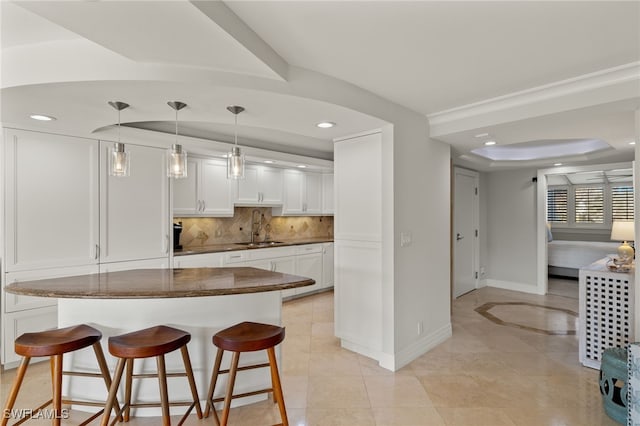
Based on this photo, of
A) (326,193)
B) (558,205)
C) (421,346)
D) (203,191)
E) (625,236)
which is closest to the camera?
(421,346)

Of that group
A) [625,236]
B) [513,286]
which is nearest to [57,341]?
[625,236]

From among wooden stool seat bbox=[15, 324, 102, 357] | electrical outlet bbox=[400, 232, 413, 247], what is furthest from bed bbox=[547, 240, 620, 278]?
wooden stool seat bbox=[15, 324, 102, 357]

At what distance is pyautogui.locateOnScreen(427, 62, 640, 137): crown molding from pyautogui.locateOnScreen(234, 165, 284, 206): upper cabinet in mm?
2810

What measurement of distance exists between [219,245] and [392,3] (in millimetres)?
4110

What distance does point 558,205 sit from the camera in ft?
25.7

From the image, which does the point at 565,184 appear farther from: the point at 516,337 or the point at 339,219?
the point at 339,219

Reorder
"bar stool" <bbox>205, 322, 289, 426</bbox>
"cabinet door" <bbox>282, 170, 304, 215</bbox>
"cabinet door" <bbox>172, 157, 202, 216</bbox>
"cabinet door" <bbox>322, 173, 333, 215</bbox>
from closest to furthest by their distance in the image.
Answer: "bar stool" <bbox>205, 322, 289, 426</bbox> < "cabinet door" <bbox>172, 157, 202, 216</bbox> < "cabinet door" <bbox>282, 170, 304, 215</bbox> < "cabinet door" <bbox>322, 173, 333, 215</bbox>

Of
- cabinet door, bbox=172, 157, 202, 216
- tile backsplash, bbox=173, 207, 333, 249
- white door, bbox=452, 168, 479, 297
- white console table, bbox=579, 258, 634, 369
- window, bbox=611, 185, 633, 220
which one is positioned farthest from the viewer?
window, bbox=611, 185, 633, 220

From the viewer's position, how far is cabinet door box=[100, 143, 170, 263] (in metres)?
3.35

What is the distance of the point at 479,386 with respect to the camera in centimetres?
260

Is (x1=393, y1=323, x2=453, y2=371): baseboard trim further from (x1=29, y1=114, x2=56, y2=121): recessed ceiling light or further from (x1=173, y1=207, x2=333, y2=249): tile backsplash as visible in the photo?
(x1=29, y1=114, x2=56, y2=121): recessed ceiling light

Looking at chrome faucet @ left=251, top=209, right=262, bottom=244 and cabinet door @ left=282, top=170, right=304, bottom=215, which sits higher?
cabinet door @ left=282, top=170, right=304, bottom=215

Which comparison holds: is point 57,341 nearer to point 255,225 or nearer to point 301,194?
point 255,225

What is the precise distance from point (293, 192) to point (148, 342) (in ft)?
12.7
